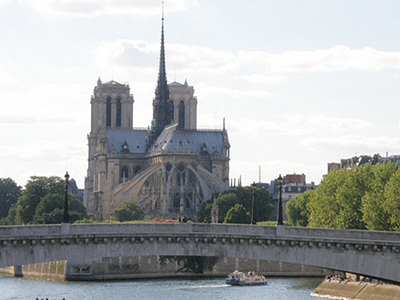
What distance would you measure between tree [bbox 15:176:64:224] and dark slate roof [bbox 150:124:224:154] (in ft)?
102

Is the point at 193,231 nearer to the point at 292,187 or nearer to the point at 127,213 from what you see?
the point at 127,213

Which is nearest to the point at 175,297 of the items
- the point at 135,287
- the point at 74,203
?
the point at 135,287

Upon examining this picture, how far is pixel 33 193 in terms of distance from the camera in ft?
451

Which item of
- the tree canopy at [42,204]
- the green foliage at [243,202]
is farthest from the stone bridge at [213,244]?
the green foliage at [243,202]

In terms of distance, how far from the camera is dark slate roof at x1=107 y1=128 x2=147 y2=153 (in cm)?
17962

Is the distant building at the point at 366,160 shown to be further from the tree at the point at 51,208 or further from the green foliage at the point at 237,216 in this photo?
the tree at the point at 51,208

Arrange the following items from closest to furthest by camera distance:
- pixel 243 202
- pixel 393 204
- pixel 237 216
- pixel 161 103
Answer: pixel 393 204 → pixel 237 216 → pixel 243 202 → pixel 161 103

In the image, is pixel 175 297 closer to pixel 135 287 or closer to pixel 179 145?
pixel 135 287

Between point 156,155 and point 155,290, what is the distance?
88.4 m

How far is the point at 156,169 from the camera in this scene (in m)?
168

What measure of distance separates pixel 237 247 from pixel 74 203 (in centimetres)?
9050

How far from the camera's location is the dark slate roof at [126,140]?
17962cm

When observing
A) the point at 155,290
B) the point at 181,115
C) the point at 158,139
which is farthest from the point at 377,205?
the point at 181,115

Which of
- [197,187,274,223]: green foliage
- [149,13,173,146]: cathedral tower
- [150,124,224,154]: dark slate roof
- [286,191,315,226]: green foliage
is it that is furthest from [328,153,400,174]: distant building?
[149,13,173,146]: cathedral tower
